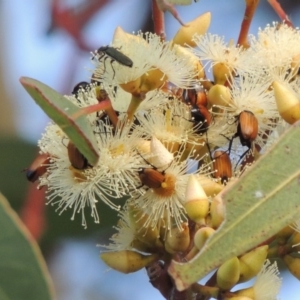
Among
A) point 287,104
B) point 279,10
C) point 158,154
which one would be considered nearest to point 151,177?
point 158,154

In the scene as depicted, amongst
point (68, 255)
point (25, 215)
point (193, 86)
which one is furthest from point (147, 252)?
point (68, 255)

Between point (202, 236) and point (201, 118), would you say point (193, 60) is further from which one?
point (202, 236)

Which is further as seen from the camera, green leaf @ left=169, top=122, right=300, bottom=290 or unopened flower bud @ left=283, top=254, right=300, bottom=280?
unopened flower bud @ left=283, top=254, right=300, bottom=280

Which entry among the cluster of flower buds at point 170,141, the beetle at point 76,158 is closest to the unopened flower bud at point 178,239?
the cluster of flower buds at point 170,141

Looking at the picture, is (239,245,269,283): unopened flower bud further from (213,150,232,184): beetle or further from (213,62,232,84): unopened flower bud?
(213,62,232,84): unopened flower bud

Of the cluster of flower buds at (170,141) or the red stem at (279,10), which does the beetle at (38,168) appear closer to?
the cluster of flower buds at (170,141)

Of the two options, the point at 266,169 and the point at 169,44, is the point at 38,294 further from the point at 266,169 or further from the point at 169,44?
the point at 169,44

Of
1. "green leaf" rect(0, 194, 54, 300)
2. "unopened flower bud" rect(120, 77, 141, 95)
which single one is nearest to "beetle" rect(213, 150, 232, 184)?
"unopened flower bud" rect(120, 77, 141, 95)
